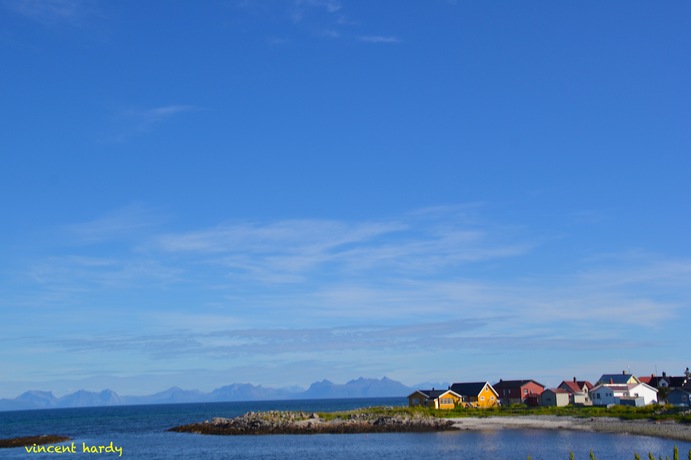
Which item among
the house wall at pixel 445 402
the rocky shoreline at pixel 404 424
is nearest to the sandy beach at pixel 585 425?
the rocky shoreline at pixel 404 424

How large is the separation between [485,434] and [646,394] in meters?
39.1

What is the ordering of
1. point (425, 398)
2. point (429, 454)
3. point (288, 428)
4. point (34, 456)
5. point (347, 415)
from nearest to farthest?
point (429, 454) → point (34, 456) → point (288, 428) → point (347, 415) → point (425, 398)

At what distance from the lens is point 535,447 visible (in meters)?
59.0

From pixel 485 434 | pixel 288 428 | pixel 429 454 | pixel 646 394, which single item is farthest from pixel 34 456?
pixel 646 394

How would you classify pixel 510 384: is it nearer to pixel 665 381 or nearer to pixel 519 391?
pixel 519 391

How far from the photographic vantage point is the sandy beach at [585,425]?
6375 centimetres

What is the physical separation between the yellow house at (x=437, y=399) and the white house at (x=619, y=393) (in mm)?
19674

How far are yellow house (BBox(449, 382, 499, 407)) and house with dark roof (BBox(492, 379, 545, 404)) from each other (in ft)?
6.32

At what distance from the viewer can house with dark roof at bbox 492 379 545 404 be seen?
348 feet

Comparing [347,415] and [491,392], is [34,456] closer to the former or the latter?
[347,415]

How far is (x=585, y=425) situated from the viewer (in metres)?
73.6

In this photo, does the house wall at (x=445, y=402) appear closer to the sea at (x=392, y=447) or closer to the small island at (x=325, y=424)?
the small island at (x=325, y=424)

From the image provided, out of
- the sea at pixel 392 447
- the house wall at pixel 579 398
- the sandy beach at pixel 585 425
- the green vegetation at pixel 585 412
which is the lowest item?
the sea at pixel 392 447

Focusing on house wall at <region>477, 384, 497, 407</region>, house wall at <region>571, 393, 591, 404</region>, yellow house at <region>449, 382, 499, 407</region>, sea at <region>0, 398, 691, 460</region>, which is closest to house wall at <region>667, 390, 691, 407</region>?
house wall at <region>571, 393, 591, 404</region>
